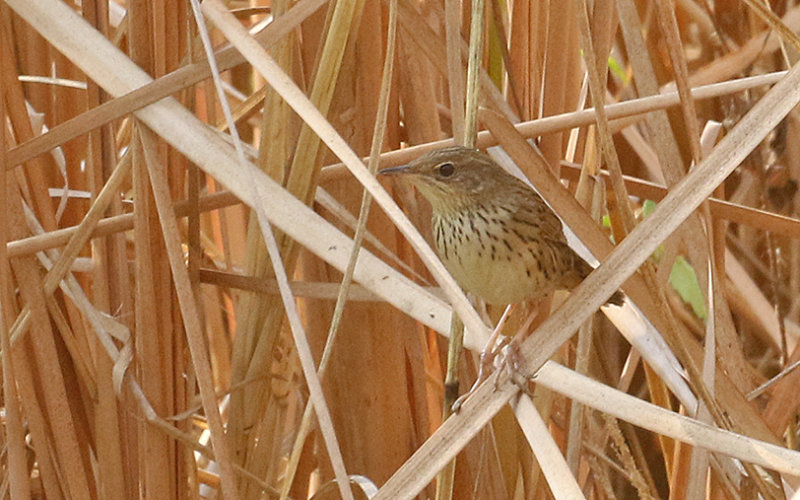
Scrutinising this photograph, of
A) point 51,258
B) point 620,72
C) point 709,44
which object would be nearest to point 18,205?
point 51,258

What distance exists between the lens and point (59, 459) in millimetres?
2252

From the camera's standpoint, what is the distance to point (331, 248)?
1831 millimetres

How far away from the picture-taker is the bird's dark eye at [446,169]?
219 cm

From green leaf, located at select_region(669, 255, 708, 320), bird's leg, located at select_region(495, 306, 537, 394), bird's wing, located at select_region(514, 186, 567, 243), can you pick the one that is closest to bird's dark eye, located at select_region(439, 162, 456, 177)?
bird's wing, located at select_region(514, 186, 567, 243)

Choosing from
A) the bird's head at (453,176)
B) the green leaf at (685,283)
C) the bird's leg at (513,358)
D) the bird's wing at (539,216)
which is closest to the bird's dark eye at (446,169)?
the bird's head at (453,176)

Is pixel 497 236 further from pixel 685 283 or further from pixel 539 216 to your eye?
pixel 685 283

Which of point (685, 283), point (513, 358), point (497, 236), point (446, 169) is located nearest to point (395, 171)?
point (446, 169)

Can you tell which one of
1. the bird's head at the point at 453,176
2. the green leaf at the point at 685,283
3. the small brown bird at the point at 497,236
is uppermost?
the bird's head at the point at 453,176

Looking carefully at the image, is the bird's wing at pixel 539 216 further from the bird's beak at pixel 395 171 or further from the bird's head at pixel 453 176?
the bird's beak at pixel 395 171

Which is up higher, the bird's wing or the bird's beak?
the bird's beak

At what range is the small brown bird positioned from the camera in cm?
229

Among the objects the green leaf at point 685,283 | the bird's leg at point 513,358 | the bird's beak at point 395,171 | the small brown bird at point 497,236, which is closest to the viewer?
the bird's leg at point 513,358

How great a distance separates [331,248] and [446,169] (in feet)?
1.49

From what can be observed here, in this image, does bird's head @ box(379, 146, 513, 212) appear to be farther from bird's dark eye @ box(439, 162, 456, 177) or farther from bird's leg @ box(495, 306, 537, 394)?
bird's leg @ box(495, 306, 537, 394)
